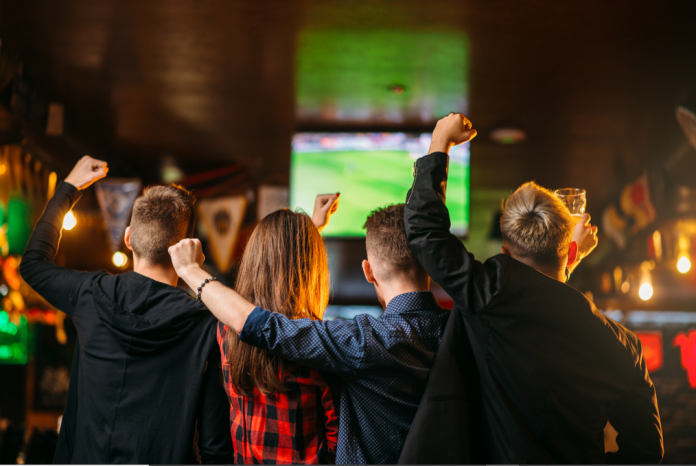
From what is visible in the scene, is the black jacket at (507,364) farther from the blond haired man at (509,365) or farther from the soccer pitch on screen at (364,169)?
the soccer pitch on screen at (364,169)

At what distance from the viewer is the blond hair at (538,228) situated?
59.7 inches

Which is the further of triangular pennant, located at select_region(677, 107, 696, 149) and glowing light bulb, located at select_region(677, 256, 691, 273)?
glowing light bulb, located at select_region(677, 256, 691, 273)

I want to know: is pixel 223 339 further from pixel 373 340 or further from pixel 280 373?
pixel 373 340

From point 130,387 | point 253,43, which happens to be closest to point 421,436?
point 130,387

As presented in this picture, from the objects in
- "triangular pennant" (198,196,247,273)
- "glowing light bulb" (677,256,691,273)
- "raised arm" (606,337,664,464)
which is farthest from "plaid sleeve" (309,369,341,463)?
"glowing light bulb" (677,256,691,273)

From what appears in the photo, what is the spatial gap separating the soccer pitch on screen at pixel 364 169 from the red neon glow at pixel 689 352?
533cm

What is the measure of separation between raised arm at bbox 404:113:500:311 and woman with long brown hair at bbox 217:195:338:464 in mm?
358

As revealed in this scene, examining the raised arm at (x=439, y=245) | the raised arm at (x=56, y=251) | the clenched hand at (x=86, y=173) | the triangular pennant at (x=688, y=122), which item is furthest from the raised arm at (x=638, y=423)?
the triangular pennant at (x=688, y=122)

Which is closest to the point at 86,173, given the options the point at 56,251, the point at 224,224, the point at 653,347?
the point at 56,251

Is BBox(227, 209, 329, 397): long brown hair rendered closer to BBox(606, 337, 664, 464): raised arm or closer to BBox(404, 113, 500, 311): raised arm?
BBox(404, 113, 500, 311): raised arm

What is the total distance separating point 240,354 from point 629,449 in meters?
1.19

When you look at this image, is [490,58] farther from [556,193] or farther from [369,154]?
[556,193]

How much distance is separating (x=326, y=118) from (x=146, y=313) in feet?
8.77

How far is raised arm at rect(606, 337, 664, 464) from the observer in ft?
4.94
